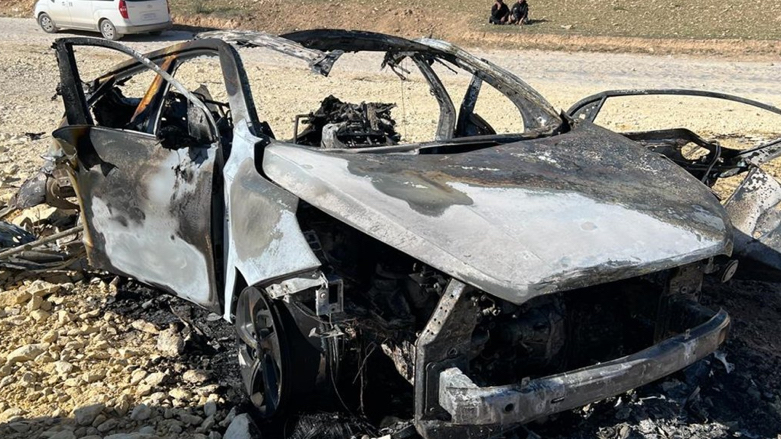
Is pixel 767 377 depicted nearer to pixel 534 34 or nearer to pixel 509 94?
pixel 509 94

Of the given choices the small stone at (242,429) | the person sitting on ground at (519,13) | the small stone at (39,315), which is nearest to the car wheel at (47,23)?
the person sitting on ground at (519,13)

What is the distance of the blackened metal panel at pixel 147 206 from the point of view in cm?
348

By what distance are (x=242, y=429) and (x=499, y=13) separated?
18.1 meters

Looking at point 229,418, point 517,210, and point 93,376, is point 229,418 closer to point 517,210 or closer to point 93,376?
point 93,376

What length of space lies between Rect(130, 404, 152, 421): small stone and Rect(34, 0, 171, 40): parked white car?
575 inches

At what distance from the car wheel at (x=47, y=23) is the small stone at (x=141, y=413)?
1642 centimetres

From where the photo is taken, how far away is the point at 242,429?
125 inches

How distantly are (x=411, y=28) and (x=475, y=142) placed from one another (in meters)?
17.8

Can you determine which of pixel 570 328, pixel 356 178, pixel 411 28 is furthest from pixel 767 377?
pixel 411 28

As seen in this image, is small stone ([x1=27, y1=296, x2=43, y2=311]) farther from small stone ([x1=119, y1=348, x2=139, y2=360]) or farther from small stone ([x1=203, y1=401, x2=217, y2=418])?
small stone ([x1=203, y1=401, x2=217, y2=418])

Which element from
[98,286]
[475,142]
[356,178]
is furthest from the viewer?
[98,286]

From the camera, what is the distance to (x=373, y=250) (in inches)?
125

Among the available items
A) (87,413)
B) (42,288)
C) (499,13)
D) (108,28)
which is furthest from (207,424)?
(499,13)

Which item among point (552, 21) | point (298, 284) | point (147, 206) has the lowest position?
point (552, 21)
